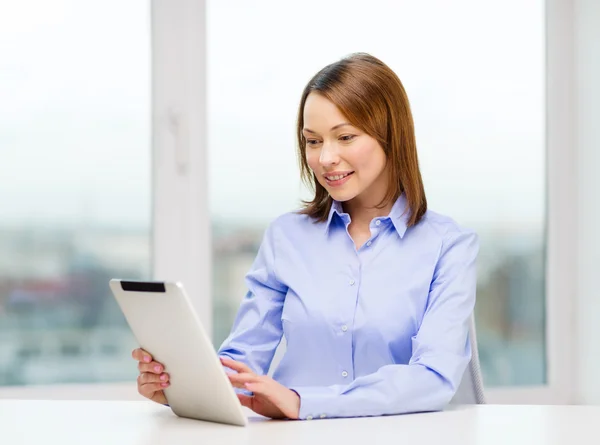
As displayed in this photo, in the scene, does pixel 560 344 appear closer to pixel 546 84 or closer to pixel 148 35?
pixel 546 84

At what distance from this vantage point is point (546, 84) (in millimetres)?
3330

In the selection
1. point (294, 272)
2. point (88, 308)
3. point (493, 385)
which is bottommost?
point (493, 385)

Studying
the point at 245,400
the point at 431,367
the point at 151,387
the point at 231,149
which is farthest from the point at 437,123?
the point at 151,387

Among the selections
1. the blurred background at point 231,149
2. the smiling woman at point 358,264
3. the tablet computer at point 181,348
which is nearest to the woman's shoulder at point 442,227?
the smiling woman at point 358,264

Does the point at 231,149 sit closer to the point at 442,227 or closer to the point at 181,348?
the point at 442,227

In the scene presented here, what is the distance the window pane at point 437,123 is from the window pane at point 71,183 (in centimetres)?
28

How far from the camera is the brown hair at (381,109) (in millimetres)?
1834

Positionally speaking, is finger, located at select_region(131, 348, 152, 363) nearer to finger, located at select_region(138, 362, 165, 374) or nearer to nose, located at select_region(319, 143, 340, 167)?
finger, located at select_region(138, 362, 165, 374)

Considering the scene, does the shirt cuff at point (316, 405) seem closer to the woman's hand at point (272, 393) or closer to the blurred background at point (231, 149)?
the woman's hand at point (272, 393)

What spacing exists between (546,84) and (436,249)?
1.73m

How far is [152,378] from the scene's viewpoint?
1513 millimetres

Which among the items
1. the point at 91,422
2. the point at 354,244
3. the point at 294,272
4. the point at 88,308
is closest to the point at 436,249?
the point at 354,244

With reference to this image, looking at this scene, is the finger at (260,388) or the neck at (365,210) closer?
the finger at (260,388)

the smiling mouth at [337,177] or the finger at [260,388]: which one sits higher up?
the smiling mouth at [337,177]
